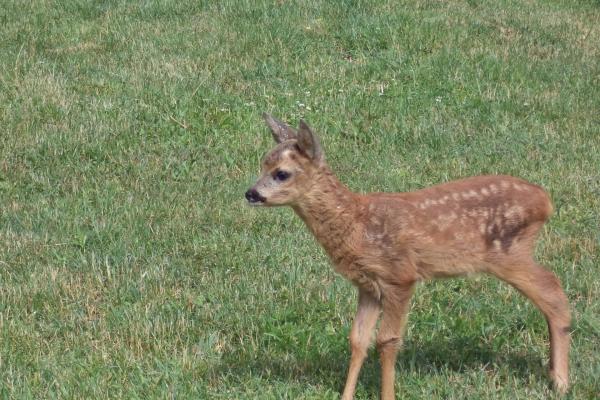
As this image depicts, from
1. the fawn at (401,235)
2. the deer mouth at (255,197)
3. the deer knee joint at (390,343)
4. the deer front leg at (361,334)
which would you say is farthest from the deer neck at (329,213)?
the deer knee joint at (390,343)

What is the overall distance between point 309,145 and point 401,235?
74cm

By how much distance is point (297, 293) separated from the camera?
772 centimetres

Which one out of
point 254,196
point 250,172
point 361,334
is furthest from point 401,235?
point 250,172

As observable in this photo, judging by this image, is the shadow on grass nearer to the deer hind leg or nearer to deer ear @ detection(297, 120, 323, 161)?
the deer hind leg

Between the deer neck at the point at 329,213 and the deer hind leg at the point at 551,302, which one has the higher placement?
the deer neck at the point at 329,213

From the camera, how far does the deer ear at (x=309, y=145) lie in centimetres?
613

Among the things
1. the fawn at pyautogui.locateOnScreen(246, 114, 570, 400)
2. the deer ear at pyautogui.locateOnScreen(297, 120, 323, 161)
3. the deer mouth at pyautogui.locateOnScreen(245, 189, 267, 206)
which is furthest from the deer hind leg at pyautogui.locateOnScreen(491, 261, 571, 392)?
the deer mouth at pyautogui.locateOnScreen(245, 189, 267, 206)

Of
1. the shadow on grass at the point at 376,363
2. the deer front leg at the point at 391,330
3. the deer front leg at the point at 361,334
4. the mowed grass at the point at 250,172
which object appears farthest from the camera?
the mowed grass at the point at 250,172

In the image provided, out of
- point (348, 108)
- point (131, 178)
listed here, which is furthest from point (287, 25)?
point (131, 178)

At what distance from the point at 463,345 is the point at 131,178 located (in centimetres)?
451

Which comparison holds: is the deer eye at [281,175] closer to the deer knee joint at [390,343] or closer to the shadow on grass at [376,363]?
the deer knee joint at [390,343]

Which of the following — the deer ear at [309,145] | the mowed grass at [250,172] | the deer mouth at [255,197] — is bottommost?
the mowed grass at [250,172]

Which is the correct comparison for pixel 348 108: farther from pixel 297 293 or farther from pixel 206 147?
pixel 297 293

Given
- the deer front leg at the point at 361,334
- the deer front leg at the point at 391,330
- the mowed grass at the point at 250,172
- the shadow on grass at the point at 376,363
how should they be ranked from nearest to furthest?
the deer front leg at the point at 391,330
the deer front leg at the point at 361,334
the shadow on grass at the point at 376,363
the mowed grass at the point at 250,172
